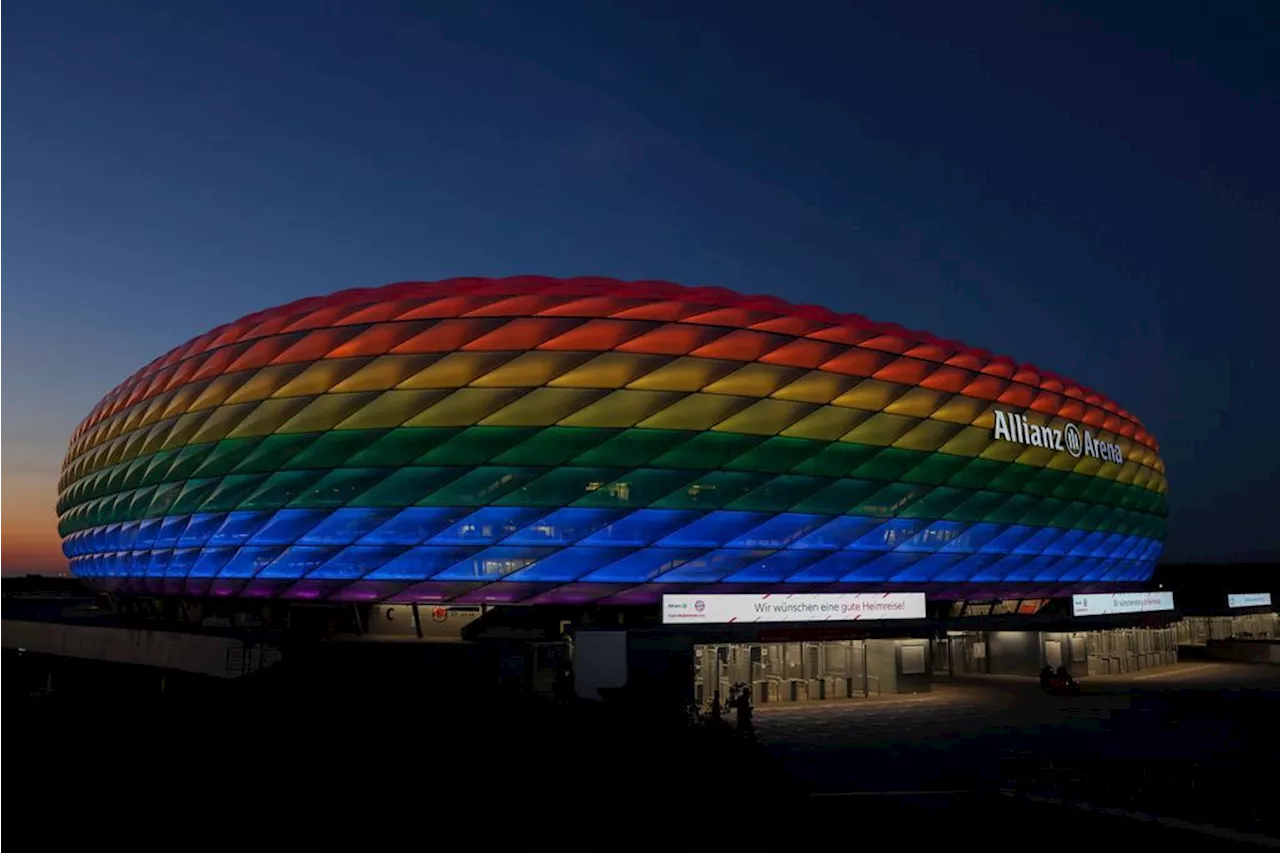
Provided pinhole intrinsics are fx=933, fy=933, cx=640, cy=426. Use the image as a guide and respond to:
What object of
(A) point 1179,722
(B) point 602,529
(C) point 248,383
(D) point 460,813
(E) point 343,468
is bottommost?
(A) point 1179,722

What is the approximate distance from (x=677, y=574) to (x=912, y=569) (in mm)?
10127

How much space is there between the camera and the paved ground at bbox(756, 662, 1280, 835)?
48.1 ft

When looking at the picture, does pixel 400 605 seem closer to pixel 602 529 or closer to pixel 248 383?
pixel 602 529

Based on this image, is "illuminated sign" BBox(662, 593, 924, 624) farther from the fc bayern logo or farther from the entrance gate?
the fc bayern logo

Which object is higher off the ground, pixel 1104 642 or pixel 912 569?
pixel 912 569

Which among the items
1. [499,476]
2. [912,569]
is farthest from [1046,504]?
[499,476]

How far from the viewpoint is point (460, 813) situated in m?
5.77

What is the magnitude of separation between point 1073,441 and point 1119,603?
7.46m

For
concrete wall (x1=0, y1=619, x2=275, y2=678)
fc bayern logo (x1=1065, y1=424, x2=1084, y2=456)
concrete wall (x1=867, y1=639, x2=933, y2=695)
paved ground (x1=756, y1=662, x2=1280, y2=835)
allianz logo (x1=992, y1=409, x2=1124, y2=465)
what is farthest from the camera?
fc bayern logo (x1=1065, y1=424, x2=1084, y2=456)

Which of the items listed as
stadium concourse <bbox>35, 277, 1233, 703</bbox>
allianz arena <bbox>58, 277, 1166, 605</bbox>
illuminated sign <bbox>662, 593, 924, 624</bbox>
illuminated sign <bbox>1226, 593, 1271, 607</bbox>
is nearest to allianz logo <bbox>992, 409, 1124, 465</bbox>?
allianz arena <bbox>58, 277, 1166, 605</bbox>

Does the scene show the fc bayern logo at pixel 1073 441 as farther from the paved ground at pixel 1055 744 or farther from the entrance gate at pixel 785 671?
the entrance gate at pixel 785 671

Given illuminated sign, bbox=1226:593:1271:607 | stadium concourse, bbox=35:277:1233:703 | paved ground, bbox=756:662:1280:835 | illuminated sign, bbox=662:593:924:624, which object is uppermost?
stadium concourse, bbox=35:277:1233:703

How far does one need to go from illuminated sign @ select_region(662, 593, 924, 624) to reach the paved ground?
2.60 metres

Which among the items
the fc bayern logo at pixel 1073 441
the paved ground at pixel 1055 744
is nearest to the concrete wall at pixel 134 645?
the paved ground at pixel 1055 744
